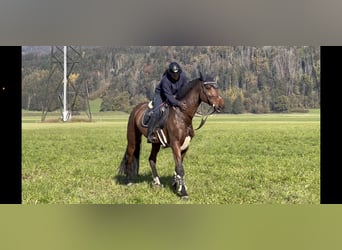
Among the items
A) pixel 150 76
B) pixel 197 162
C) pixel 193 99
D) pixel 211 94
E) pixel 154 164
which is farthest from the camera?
pixel 150 76

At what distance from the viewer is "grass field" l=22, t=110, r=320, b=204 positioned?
538 cm

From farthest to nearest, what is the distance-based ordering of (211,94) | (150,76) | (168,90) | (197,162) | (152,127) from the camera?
1. (150,76)
2. (197,162)
3. (152,127)
4. (168,90)
5. (211,94)

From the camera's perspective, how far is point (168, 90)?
5082 millimetres

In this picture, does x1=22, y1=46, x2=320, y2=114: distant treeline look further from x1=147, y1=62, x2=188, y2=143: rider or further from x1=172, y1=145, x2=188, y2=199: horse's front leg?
x1=172, y1=145, x2=188, y2=199: horse's front leg

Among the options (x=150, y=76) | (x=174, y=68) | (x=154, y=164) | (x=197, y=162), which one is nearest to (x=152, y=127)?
(x=154, y=164)

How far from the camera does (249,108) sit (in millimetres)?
11445

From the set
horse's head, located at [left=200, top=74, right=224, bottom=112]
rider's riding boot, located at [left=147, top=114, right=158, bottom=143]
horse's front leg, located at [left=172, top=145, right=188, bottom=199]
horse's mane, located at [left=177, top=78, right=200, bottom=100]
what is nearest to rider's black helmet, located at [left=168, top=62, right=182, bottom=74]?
horse's mane, located at [left=177, top=78, right=200, bottom=100]

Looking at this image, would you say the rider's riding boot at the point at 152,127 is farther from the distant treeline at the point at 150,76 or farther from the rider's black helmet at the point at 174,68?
the distant treeline at the point at 150,76

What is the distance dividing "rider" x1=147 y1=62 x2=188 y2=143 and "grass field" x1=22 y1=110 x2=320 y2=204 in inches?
33.0

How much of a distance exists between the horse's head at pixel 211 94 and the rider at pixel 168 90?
0.90ft

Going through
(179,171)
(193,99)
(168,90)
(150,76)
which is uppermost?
(150,76)

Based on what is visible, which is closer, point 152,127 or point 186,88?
point 186,88

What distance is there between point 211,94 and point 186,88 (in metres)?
0.33

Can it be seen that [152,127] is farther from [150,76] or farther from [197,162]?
[150,76]
